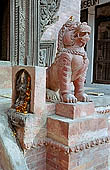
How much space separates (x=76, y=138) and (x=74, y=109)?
0.27 metres

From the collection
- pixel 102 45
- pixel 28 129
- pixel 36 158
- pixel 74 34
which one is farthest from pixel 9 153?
pixel 102 45

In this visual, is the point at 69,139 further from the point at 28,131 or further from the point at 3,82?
the point at 3,82

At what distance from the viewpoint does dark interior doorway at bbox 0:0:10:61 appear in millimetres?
4036

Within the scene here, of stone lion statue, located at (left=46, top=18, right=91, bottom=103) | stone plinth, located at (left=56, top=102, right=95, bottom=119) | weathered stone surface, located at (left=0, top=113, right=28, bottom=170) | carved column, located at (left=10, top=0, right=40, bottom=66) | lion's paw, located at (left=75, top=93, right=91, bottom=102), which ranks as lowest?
Answer: weathered stone surface, located at (left=0, top=113, right=28, bottom=170)

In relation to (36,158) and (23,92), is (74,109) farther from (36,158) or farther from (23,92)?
(36,158)

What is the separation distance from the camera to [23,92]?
6.59 ft

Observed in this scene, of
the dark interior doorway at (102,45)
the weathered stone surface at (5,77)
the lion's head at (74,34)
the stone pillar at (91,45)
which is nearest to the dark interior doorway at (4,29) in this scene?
the weathered stone surface at (5,77)

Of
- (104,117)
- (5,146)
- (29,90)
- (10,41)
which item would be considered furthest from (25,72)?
(10,41)

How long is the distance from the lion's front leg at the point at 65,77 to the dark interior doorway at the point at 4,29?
7.04 feet

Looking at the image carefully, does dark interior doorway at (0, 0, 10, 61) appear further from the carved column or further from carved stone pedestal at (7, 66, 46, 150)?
carved stone pedestal at (7, 66, 46, 150)

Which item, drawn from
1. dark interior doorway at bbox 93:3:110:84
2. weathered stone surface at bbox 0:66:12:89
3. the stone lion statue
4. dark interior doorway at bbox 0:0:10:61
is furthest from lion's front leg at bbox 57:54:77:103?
dark interior doorway at bbox 93:3:110:84

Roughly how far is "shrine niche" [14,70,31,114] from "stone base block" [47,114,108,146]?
274 millimetres

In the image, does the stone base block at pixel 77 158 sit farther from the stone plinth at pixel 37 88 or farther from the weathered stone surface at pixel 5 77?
the weathered stone surface at pixel 5 77

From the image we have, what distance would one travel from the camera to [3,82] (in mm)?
3635
